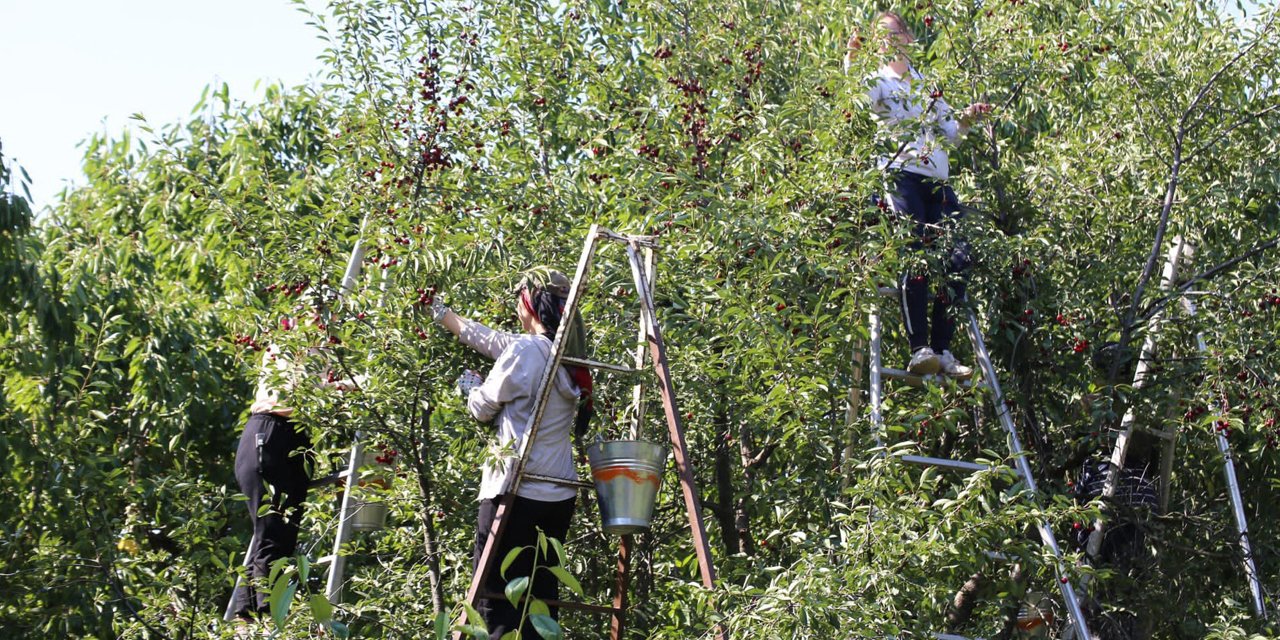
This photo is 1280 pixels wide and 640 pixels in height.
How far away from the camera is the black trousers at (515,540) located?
4.99 meters

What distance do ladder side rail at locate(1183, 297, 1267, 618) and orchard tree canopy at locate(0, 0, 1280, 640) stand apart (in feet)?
0.25

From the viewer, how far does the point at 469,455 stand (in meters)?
5.65

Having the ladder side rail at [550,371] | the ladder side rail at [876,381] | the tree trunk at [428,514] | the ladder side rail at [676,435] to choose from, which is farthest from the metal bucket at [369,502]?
the ladder side rail at [876,381]

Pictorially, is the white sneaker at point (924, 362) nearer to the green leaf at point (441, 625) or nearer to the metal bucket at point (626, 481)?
the metal bucket at point (626, 481)

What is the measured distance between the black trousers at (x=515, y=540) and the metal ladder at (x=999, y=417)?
3.74ft

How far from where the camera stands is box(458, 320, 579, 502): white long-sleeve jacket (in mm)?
5094

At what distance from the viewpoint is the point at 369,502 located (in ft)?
18.4

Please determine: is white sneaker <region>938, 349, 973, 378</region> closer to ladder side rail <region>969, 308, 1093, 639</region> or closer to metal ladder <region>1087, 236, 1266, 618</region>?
ladder side rail <region>969, 308, 1093, 639</region>

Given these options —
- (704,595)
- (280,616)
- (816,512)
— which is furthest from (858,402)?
(280,616)

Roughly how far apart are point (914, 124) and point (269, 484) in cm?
272

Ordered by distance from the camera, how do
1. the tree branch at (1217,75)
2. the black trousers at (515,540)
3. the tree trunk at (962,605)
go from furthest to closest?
the tree trunk at (962,605), the tree branch at (1217,75), the black trousers at (515,540)

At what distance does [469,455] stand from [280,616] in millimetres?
2932

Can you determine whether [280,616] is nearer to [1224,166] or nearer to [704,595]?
[704,595]

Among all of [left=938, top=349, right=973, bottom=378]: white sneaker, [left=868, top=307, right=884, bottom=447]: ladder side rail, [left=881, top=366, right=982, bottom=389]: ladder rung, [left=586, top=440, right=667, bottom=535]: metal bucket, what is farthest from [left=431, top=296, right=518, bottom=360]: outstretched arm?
[left=938, top=349, right=973, bottom=378]: white sneaker
